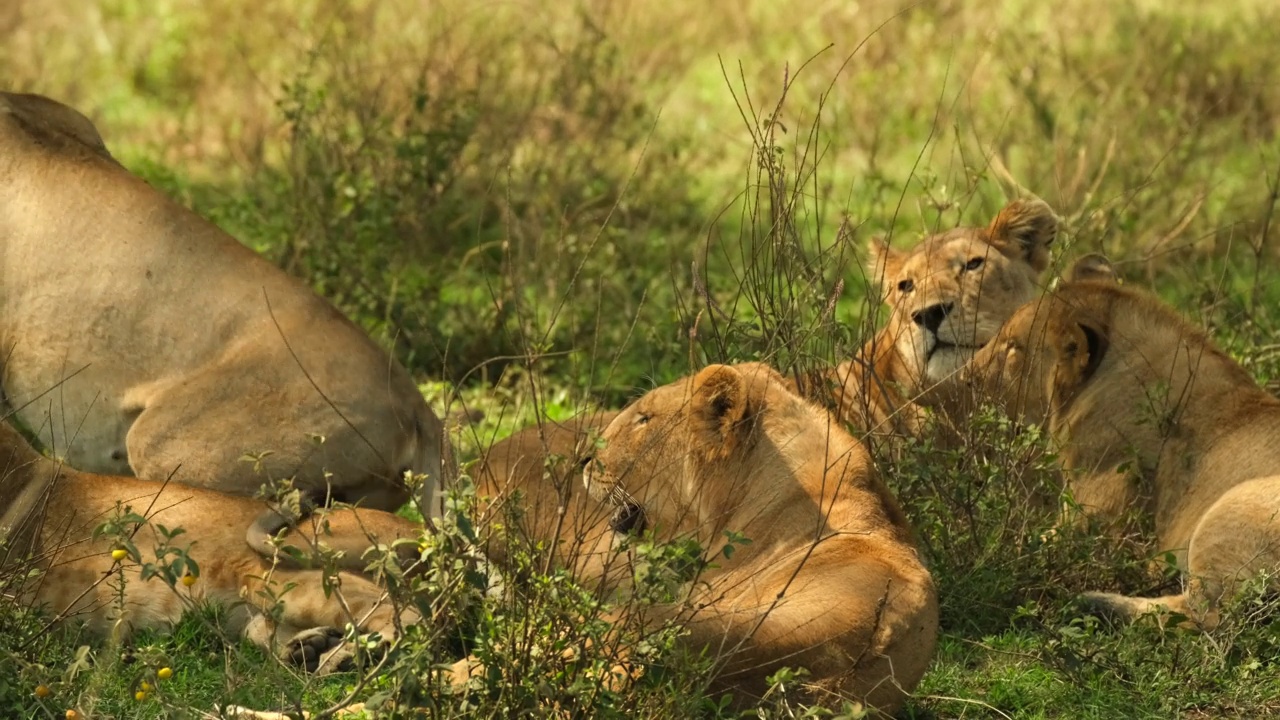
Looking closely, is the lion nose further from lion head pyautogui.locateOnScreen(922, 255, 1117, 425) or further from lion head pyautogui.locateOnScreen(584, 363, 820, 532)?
lion head pyautogui.locateOnScreen(584, 363, 820, 532)

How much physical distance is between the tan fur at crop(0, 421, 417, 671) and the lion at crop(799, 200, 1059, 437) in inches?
79.4

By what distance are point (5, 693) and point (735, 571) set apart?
179 centimetres

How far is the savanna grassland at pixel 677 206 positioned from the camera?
188 inches

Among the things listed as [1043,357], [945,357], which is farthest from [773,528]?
[945,357]

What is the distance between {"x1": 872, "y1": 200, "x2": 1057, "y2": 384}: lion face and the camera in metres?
6.80

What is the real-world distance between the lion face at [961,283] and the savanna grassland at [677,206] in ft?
0.88

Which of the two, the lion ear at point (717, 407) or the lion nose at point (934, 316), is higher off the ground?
the lion ear at point (717, 407)

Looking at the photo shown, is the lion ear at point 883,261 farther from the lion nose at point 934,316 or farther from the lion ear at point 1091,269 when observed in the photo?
the lion ear at point 1091,269

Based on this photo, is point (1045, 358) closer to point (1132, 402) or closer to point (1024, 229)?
point (1132, 402)

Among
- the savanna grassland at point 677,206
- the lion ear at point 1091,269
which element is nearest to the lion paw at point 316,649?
the savanna grassland at point 677,206

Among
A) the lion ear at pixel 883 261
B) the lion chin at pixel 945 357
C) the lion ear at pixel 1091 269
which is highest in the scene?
the lion ear at pixel 1091 269

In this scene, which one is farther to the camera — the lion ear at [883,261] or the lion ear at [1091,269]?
the lion ear at [883,261]

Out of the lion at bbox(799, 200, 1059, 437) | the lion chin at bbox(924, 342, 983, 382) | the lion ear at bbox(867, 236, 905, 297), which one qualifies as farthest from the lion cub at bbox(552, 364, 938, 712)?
the lion ear at bbox(867, 236, 905, 297)

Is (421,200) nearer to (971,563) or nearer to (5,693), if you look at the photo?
(971,563)
